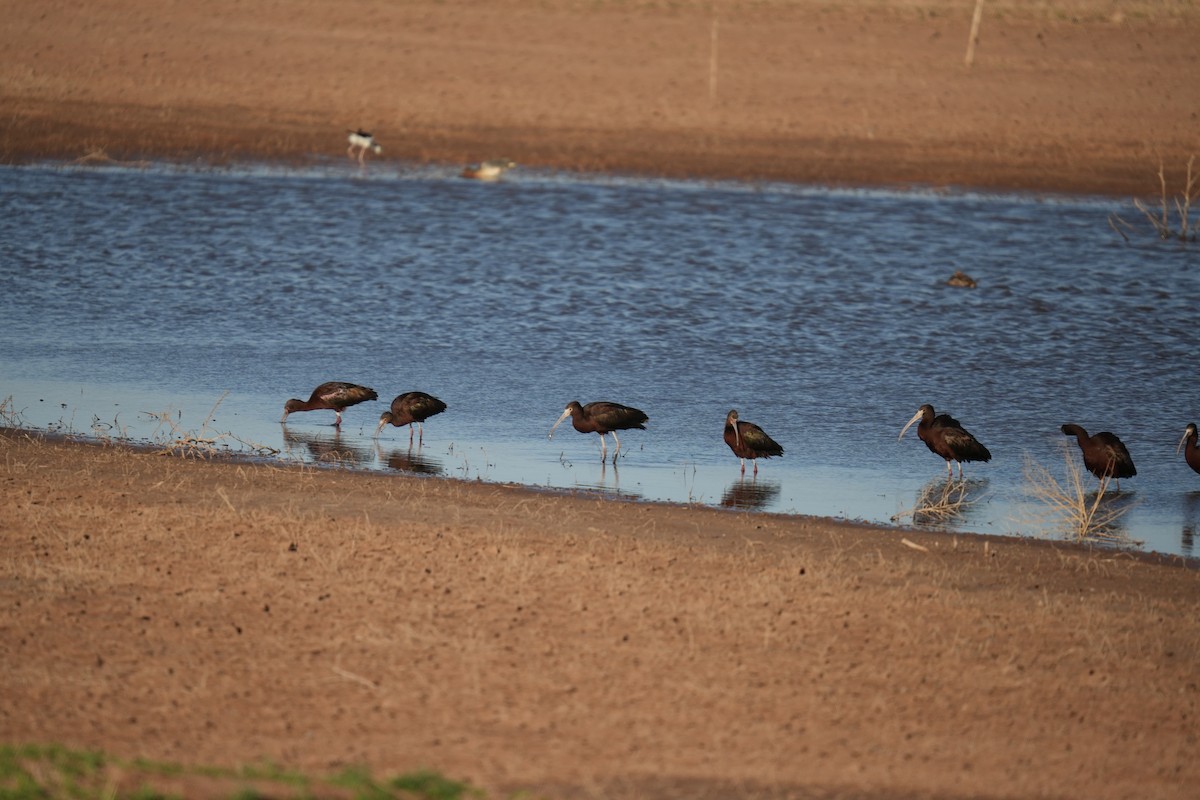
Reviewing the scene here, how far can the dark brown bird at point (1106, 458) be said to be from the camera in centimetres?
1306

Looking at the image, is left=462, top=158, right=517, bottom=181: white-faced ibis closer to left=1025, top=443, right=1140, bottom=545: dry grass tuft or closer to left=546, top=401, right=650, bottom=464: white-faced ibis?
left=546, top=401, right=650, bottom=464: white-faced ibis

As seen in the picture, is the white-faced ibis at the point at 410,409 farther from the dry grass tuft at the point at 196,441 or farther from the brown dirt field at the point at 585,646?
the brown dirt field at the point at 585,646

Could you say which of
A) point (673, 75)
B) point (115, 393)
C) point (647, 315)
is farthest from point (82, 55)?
point (115, 393)

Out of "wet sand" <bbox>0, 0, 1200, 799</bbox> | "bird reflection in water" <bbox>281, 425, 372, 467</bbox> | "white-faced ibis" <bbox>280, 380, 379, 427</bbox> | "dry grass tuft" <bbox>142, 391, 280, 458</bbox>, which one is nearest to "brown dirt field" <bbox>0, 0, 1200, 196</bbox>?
"white-faced ibis" <bbox>280, 380, 379, 427</bbox>

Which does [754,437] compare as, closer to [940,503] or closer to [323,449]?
[940,503]

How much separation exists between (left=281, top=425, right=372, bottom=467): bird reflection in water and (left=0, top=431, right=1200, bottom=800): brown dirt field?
6.61ft

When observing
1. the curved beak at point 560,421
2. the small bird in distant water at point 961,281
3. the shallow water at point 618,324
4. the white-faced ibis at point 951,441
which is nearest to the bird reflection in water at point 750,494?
the shallow water at point 618,324

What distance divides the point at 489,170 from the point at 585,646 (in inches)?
783

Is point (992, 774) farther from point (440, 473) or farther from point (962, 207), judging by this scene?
point (962, 207)

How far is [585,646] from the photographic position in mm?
8289

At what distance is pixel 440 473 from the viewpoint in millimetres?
13094

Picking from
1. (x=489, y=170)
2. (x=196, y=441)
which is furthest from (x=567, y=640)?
(x=489, y=170)

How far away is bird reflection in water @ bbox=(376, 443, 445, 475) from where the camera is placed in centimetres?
1320

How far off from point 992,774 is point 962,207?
70.9 feet
